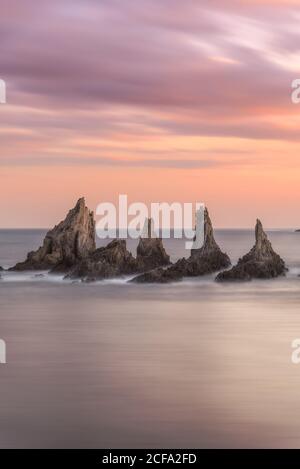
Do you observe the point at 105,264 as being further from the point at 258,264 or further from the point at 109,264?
the point at 258,264

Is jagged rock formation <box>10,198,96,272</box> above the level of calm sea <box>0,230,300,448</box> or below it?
above

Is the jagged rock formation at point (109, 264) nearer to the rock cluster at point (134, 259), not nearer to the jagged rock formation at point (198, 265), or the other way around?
the rock cluster at point (134, 259)

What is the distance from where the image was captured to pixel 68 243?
57.8 metres

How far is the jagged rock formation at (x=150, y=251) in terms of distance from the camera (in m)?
58.1

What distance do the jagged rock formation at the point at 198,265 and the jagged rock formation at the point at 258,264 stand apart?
2.69 metres

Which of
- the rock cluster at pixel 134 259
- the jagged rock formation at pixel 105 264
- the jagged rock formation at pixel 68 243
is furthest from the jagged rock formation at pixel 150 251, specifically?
the jagged rock formation at pixel 68 243

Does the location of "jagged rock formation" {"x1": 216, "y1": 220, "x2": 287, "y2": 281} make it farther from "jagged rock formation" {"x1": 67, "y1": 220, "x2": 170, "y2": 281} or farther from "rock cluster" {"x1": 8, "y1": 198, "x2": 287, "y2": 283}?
"jagged rock formation" {"x1": 67, "y1": 220, "x2": 170, "y2": 281}

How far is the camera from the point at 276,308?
43.1 metres

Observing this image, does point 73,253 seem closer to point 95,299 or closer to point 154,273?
point 154,273

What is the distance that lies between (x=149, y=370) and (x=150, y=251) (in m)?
33.3

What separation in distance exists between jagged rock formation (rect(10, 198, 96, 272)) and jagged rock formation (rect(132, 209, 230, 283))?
7164 mm

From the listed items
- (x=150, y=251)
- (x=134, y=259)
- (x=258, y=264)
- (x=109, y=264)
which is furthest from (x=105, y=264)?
(x=258, y=264)

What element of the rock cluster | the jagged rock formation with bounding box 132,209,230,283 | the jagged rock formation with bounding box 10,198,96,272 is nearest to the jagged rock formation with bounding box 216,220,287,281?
the rock cluster

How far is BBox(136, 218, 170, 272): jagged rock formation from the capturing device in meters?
58.1
